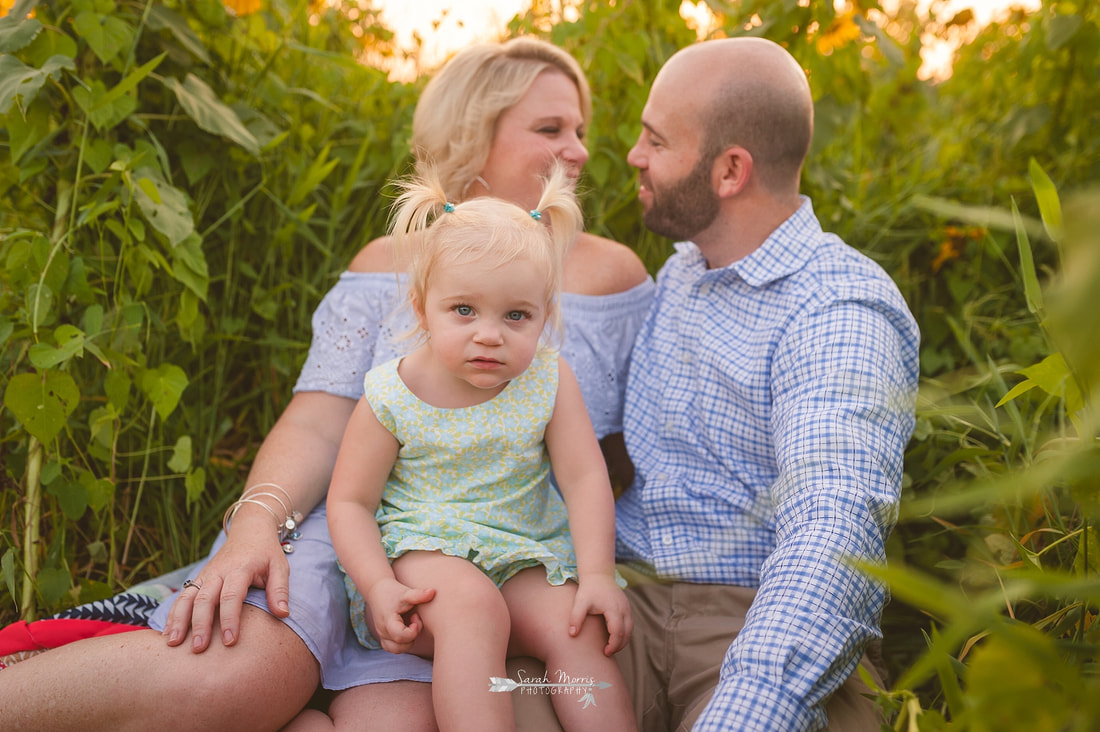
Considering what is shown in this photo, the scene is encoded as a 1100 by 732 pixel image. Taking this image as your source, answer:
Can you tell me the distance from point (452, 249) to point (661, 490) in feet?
2.45

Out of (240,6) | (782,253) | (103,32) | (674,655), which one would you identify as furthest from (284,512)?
(240,6)

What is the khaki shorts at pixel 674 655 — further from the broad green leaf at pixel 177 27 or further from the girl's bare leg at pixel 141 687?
the broad green leaf at pixel 177 27

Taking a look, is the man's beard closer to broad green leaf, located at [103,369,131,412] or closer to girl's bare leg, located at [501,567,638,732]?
girl's bare leg, located at [501,567,638,732]

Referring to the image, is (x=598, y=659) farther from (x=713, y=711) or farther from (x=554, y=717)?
(x=713, y=711)

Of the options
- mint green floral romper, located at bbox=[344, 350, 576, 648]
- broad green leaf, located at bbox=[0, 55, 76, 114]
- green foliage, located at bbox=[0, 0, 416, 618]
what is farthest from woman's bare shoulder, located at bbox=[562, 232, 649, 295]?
broad green leaf, located at bbox=[0, 55, 76, 114]

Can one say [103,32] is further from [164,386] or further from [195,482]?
[195,482]

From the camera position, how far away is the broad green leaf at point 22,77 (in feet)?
5.28

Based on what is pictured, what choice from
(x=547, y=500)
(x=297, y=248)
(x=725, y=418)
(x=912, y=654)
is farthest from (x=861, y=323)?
(x=297, y=248)

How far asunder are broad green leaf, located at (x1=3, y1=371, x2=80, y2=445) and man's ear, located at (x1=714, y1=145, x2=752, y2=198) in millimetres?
1491

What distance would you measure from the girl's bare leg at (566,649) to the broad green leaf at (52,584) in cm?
98

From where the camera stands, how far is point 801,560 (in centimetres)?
133

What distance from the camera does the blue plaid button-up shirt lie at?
1268 millimetres

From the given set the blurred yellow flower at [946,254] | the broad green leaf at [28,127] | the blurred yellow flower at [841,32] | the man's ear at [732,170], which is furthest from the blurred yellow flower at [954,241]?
the broad green leaf at [28,127]

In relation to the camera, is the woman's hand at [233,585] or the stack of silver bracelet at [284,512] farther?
the stack of silver bracelet at [284,512]
